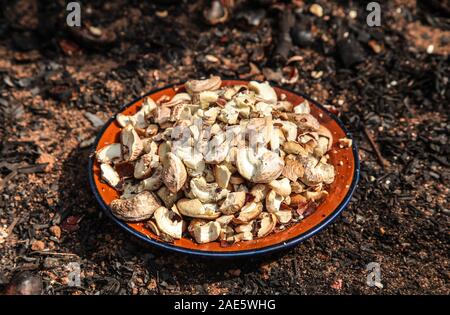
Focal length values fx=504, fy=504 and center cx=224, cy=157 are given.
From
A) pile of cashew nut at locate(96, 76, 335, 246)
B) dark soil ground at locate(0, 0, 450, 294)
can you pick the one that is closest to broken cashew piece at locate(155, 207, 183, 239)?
pile of cashew nut at locate(96, 76, 335, 246)

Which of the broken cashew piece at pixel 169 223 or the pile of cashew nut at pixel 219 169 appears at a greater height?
Answer: the pile of cashew nut at pixel 219 169

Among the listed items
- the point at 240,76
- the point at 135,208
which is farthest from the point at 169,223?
the point at 240,76

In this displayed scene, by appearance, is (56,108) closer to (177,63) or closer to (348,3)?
(177,63)

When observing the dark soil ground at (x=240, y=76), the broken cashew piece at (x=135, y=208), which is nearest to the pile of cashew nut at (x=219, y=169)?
the broken cashew piece at (x=135, y=208)

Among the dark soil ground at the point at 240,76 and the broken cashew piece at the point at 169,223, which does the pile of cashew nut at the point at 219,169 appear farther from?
the dark soil ground at the point at 240,76

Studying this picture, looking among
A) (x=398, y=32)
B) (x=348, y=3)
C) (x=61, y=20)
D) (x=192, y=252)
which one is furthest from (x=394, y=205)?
(x=61, y=20)

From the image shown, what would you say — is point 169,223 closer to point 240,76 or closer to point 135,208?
point 135,208

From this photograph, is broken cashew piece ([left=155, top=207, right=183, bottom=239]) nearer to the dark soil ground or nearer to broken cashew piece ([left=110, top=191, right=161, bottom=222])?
broken cashew piece ([left=110, top=191, right=161, bottom=222])
